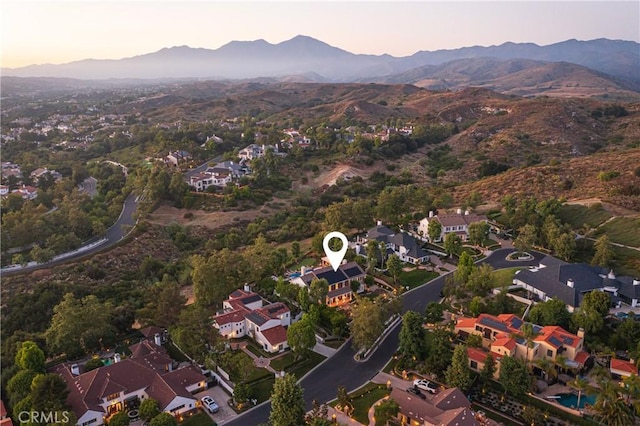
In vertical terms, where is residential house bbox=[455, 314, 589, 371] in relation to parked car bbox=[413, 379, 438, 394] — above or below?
above

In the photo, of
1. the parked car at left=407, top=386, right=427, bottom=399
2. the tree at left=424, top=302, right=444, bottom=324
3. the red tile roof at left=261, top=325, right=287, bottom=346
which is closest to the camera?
the parked car at left=407, top=386, right=427, bottom=399

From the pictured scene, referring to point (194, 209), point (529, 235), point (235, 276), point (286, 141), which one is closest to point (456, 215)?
point (529, 235)

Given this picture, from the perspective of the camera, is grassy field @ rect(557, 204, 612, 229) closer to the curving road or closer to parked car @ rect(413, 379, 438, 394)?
the curving road

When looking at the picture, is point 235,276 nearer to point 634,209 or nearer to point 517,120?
point 634,209

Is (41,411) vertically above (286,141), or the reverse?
(286,141)

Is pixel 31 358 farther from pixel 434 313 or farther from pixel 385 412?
pixel 434 313

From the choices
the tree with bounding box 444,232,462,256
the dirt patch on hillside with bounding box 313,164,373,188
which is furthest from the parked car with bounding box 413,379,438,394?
the dirt patch on hillside with bounding box 313,164,373,188

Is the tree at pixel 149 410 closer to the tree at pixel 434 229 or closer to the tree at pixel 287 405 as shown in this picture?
the tree at pixel 287 405
